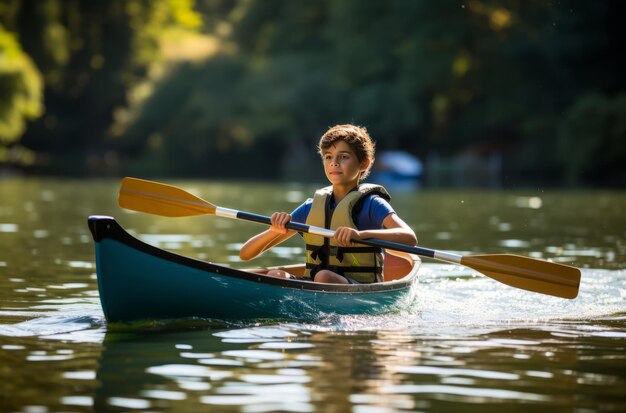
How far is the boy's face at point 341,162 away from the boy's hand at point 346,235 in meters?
0.58

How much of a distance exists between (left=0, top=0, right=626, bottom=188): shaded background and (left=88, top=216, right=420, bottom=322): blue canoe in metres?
28.9

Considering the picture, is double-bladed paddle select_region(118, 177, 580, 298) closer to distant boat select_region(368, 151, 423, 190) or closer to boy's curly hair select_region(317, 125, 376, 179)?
boy's curly hair select_region(317, 125, 376, 179)

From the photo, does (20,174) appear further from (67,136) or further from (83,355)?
(83,355)

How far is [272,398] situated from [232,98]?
152 feet

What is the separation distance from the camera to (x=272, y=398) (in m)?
5.28

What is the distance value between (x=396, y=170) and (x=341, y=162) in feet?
135

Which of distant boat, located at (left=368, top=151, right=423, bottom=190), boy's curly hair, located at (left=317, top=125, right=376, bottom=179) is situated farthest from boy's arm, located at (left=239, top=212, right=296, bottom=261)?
distant boat, located at (left=368, top=151, right=423, bottom=190)

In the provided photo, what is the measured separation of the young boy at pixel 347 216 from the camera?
8062 mm

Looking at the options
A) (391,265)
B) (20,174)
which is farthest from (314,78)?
(391,265)

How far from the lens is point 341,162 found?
8.12 meters

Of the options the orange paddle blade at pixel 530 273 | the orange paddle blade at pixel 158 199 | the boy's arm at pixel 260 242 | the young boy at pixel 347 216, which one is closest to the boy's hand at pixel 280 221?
the young boy at pixel 347 216

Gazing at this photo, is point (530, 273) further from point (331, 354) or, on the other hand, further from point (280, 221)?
point (331, 354)

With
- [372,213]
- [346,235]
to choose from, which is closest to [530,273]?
[372,213]

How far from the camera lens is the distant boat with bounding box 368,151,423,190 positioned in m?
49.1
